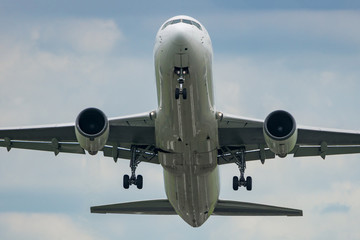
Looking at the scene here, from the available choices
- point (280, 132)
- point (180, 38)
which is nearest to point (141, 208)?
point (280, 132)

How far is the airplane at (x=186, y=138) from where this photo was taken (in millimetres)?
25328

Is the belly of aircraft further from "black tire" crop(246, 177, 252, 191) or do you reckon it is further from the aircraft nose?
the aircraft nose

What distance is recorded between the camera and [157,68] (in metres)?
25.7

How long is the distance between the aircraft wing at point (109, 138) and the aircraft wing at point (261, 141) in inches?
111

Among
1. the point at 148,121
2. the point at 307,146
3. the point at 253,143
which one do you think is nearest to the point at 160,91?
the point at 148,121

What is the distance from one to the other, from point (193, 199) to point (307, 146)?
5491 millimetres

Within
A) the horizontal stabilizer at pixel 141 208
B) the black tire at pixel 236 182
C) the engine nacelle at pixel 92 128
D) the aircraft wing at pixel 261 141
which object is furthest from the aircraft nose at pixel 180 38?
the horizontal stabilizer at pixel 141 208

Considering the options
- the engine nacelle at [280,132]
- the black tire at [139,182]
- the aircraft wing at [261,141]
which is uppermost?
the engine nacelle at [280,132]

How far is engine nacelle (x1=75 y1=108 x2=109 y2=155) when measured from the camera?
26094 millimetres

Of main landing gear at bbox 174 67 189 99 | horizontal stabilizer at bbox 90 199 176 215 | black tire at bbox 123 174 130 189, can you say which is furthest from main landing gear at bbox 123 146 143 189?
main landing gear at bbox 174 67 189 99

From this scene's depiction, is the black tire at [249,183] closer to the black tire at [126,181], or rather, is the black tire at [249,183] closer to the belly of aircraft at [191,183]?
the belly of aircraft at [191,183]

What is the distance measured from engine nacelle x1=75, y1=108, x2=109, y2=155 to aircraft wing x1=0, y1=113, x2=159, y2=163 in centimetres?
187

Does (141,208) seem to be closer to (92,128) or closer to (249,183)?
(249,183)

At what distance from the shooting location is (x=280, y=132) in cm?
2652
